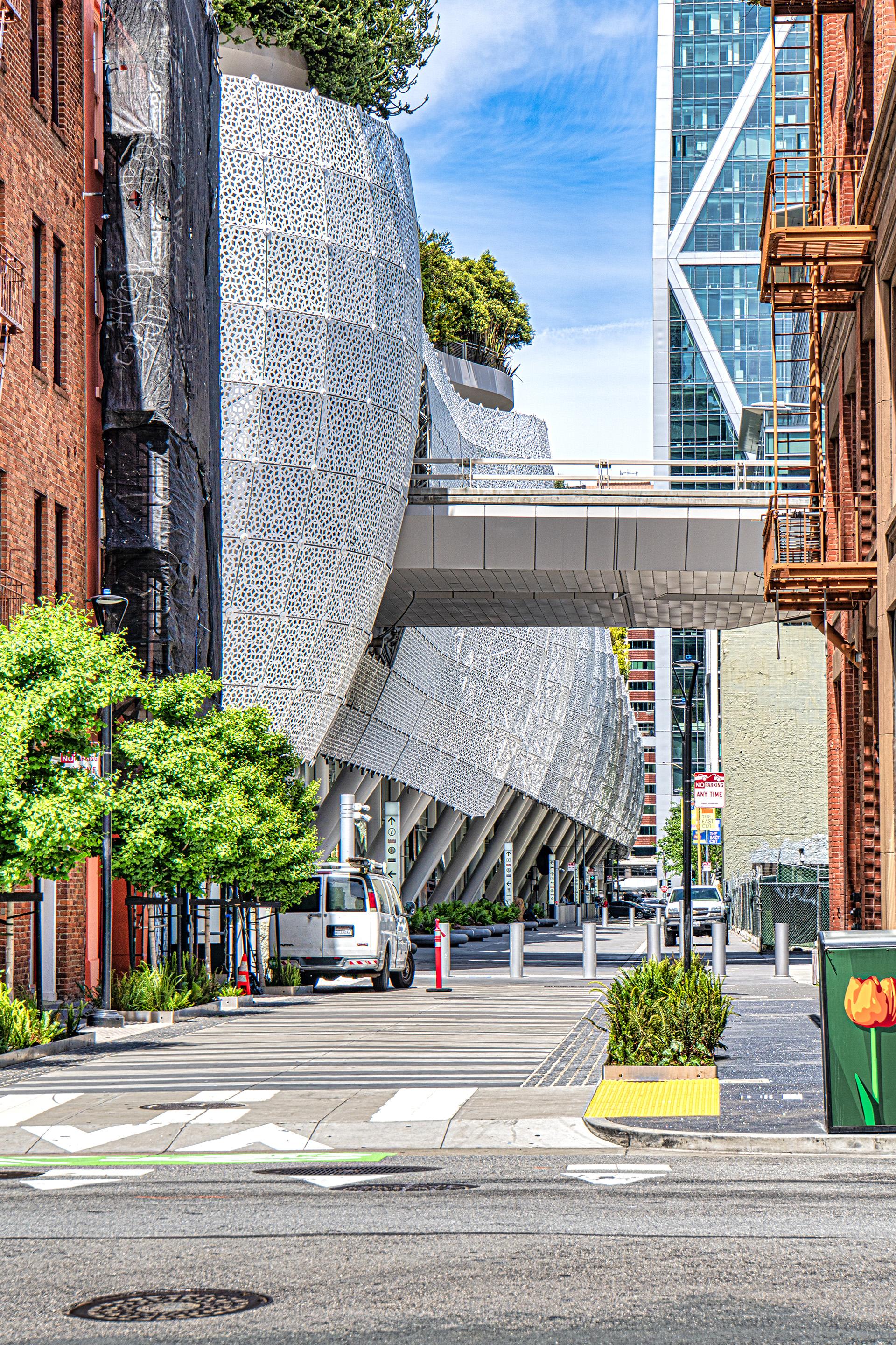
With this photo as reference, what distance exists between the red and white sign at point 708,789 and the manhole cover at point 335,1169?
34297 mm

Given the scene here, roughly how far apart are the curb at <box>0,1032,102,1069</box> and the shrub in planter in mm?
6547

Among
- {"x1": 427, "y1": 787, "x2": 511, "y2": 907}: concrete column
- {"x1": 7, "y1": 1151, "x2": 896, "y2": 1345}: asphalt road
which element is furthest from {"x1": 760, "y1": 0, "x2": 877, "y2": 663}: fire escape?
{"x1": 427, "y1": 787, "x2": 511, "y2": 907}: concrete column

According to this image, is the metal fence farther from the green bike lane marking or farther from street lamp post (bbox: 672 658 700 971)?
the green bike lane marking

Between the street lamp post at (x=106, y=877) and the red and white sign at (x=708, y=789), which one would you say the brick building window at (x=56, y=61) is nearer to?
the street lamp post at (x=106, y=877)

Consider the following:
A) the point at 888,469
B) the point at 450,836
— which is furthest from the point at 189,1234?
the point at 450,836

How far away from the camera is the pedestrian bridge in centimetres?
4297

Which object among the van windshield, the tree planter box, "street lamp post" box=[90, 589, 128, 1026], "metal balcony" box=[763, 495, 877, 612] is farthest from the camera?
the van windshield

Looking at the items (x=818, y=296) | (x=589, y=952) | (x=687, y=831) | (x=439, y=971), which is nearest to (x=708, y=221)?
(x=589, y=952)

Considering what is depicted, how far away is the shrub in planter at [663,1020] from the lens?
16281mm

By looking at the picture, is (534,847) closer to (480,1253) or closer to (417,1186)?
(417,1186)

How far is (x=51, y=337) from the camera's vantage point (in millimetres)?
28234

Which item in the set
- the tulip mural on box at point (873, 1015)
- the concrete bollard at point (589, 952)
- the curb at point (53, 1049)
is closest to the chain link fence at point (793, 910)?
the concrete bollard at point (589, 952)

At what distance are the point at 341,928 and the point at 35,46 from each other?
629 inches

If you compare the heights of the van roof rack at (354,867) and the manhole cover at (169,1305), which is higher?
the van roof rack at (354,867)
